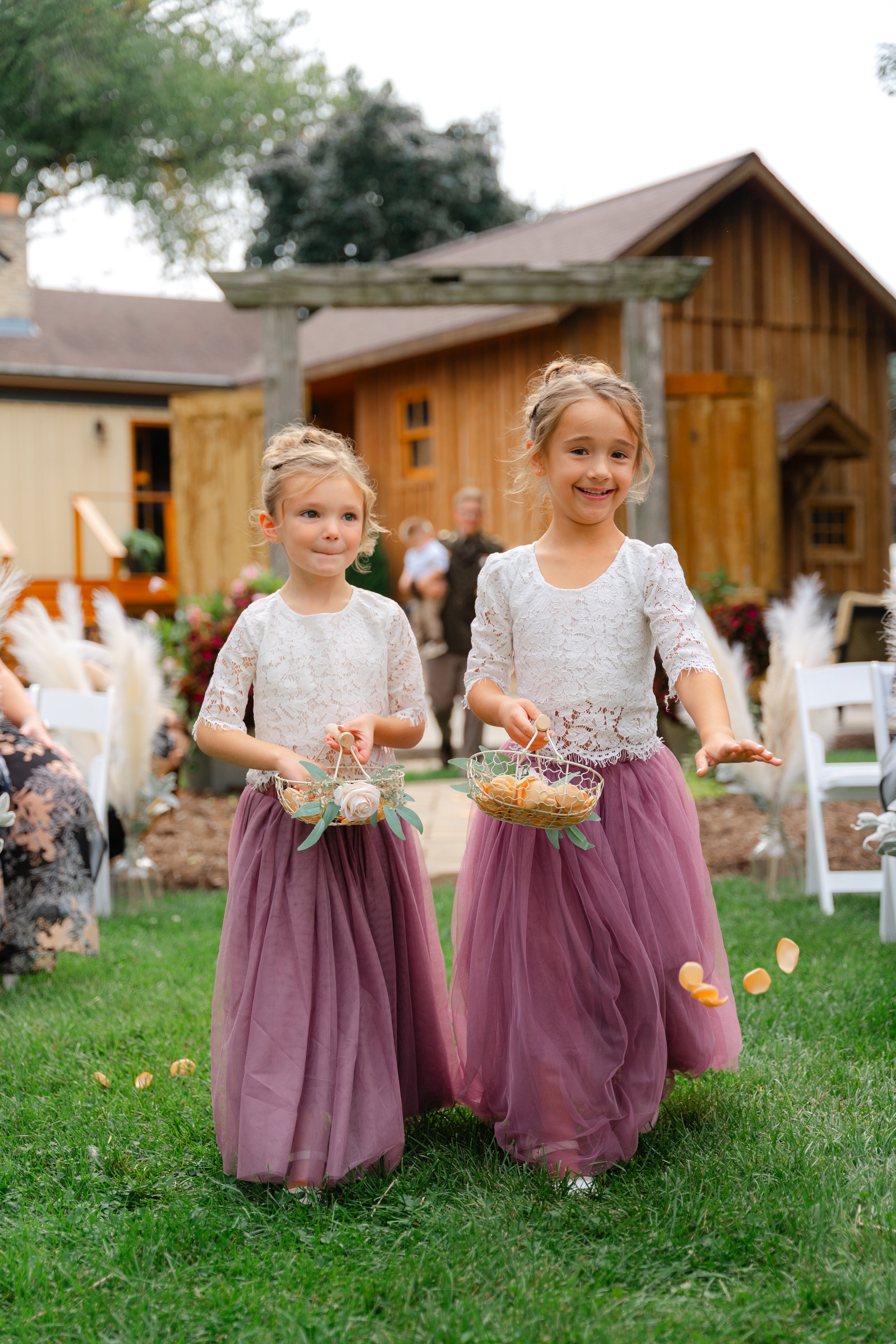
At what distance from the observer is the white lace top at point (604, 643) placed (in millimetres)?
2959

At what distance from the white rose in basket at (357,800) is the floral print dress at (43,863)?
227cm

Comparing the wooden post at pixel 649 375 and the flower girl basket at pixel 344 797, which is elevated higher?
the wooden post at pixel 649 375

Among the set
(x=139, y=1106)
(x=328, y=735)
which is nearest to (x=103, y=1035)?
(x=139, y=1106)

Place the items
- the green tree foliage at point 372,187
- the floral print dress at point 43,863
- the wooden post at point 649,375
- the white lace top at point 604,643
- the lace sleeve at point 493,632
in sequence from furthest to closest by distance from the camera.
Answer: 1. the green tree foliage at point 372,187
2. the wooden post at point 649,375
3. the floral print dress at point 43,863
4. the lace sleeve at point 493,632
5. the white lace top at point 604,643

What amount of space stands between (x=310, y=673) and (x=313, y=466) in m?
0.48

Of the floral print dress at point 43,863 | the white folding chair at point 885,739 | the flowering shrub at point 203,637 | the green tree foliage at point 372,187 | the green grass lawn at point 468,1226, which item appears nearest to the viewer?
the green grass lawn at point 468,1226

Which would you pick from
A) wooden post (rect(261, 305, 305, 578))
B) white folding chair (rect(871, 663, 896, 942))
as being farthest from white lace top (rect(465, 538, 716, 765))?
wooden post (rect(261, 305, 305, 578))

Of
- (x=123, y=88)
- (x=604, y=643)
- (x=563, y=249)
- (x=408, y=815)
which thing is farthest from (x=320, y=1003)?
(x=563, y=249)

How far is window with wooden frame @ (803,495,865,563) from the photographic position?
15.7 m

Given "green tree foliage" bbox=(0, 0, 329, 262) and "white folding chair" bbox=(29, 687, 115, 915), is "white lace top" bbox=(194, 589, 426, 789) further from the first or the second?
"white folding chair" bbox=(29, 687, 115, 915)

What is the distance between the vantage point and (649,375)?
11.2 metres

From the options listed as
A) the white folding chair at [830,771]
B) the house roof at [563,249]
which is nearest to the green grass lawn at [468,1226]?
the white folding chair at [830,771]

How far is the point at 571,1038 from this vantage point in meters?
2.86

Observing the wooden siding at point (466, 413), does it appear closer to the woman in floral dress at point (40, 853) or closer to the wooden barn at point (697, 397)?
the wooden barn at point (697, 397)
